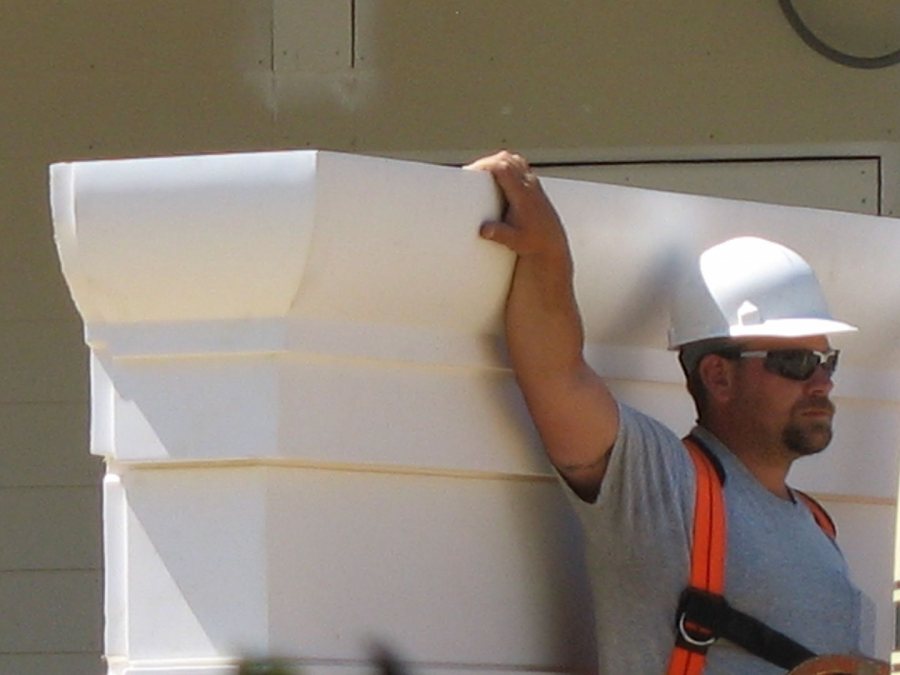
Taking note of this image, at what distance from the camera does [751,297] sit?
11.1ft

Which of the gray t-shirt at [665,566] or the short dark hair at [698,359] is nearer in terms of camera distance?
the gray t-shirt at [665,566]

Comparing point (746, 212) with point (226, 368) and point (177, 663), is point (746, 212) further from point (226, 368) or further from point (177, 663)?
point (177, 663)

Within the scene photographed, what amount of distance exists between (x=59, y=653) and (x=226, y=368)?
3.30 metres

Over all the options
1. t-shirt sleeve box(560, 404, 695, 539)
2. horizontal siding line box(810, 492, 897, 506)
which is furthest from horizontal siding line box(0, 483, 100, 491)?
t-shirt sleeve box(560, 404, 695, 539)

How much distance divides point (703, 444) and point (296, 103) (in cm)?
292

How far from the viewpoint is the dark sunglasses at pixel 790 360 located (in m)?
3.42

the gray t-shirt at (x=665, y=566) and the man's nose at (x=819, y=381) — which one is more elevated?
the man's nose at (x=819, y=381)

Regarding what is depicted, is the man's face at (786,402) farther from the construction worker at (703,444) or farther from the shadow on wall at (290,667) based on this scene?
the shadow on wall at (290,667)

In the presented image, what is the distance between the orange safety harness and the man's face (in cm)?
22

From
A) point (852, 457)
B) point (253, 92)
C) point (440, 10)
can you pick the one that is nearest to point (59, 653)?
point (253, 92)

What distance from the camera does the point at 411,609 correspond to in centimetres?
314

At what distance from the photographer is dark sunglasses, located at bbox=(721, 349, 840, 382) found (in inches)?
135

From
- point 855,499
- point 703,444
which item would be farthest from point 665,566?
point 855,499

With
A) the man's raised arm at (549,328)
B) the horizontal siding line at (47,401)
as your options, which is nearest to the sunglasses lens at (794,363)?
the man's raised arm at (549,328)
